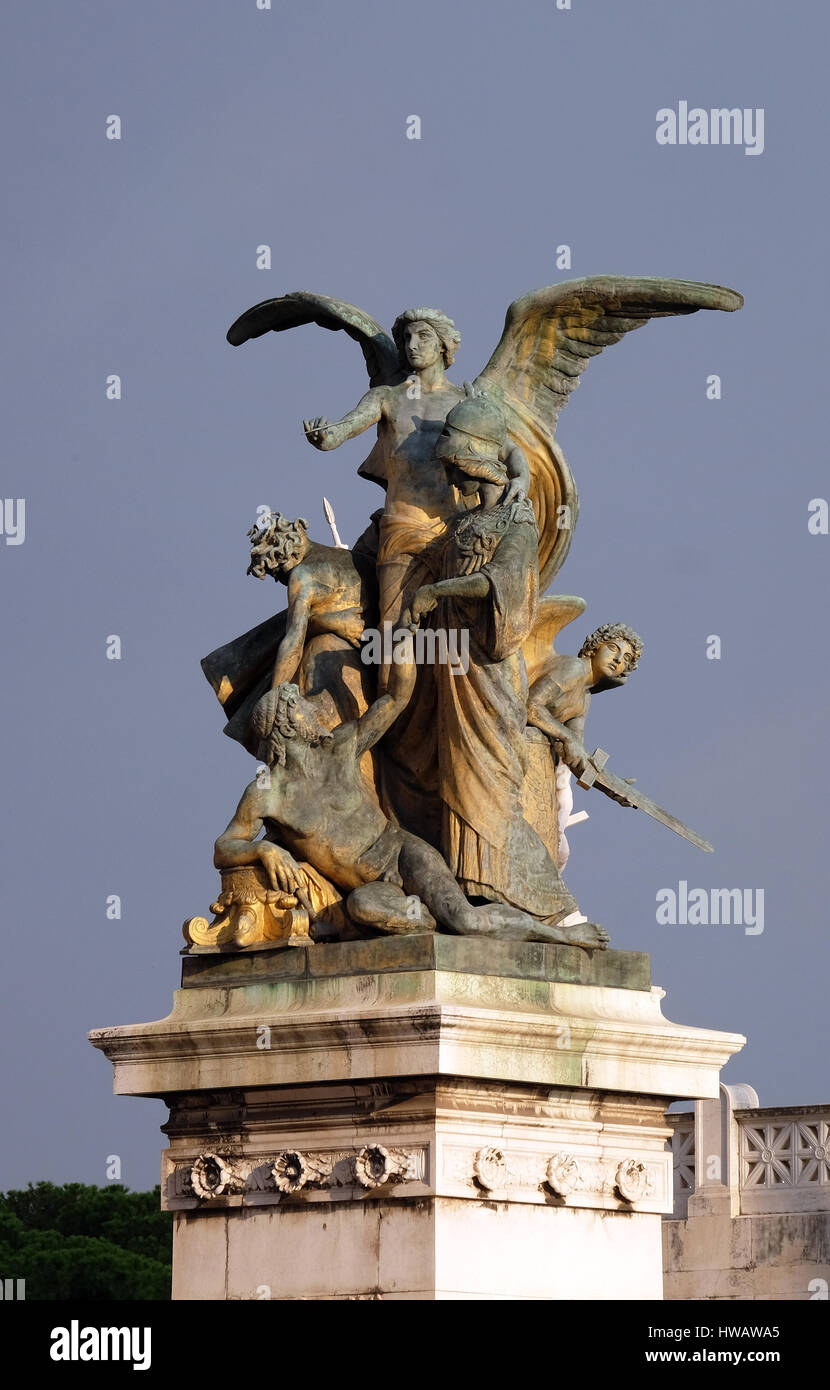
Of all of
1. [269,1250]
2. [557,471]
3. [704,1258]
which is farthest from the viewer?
[704,1258]

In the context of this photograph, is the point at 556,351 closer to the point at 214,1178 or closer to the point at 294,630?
the point at 294,630

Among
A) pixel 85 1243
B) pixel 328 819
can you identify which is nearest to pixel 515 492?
pixel 328 819

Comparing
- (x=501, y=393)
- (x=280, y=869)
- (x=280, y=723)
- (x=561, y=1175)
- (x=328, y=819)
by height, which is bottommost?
(x=561, y=1175)

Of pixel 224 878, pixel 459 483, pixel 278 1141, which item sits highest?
pixel 459 483

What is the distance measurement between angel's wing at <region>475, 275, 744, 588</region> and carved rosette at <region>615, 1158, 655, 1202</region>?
3296mm

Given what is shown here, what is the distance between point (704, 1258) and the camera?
26.7 metres

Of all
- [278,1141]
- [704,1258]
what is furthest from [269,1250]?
[704,1258]

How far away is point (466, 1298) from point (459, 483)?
4.40 meters

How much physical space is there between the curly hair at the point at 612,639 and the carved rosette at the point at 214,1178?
358 centimetres

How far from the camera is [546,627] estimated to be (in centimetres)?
1858

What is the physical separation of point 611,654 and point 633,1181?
303cm
